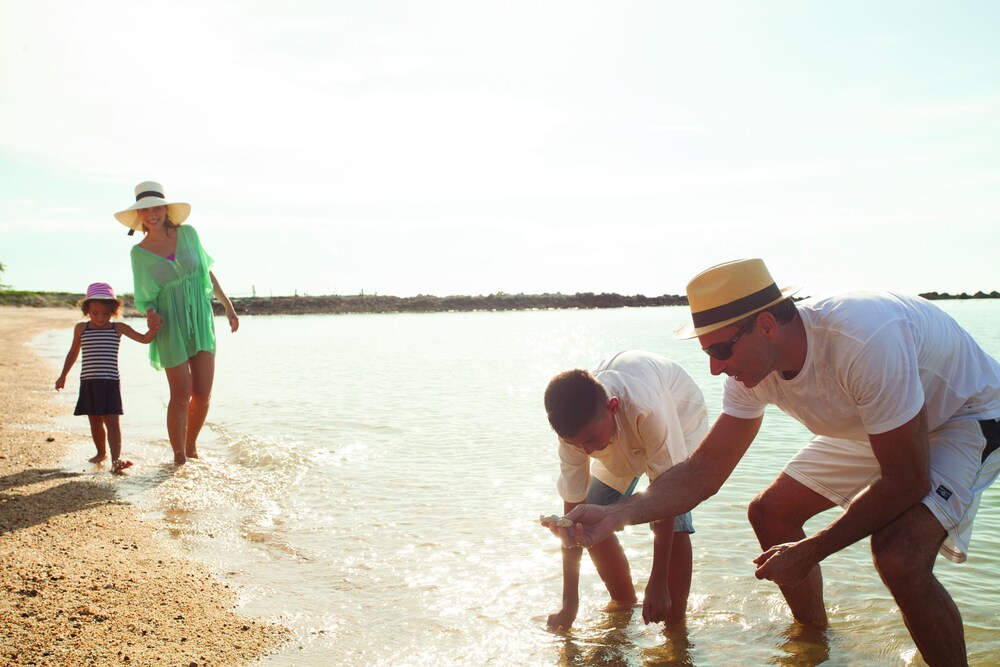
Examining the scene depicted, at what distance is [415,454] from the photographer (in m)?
8.30

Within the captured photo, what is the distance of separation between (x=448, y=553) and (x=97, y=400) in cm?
358

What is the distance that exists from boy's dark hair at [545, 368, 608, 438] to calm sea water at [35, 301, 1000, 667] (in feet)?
3.64

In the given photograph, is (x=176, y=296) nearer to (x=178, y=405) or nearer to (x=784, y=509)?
(x=178, y=405)

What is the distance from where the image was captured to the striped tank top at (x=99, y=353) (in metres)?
6.84

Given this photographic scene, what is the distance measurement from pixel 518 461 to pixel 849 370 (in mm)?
5472

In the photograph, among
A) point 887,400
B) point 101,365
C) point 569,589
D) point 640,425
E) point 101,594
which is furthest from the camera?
point 101,365

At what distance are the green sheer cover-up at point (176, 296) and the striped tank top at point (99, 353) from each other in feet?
1.31

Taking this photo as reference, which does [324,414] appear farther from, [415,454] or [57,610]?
[57,610]

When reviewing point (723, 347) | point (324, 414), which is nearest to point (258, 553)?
point (723, 347)

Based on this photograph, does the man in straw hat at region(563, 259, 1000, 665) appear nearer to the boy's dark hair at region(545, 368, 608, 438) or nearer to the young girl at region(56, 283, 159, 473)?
the boy's dark hair at region(545, 368, 608, 438)

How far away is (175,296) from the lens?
6.75 meters

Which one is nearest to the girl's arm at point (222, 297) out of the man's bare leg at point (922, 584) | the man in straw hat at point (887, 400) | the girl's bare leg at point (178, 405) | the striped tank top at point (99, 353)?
the girl's bare leg at point (178, 405)

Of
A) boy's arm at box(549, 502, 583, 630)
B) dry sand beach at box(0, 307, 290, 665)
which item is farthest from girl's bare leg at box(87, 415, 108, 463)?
boy's arm at box(549, 502, 583, 630)

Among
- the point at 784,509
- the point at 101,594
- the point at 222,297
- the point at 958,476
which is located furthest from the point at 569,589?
the point at 222,297
